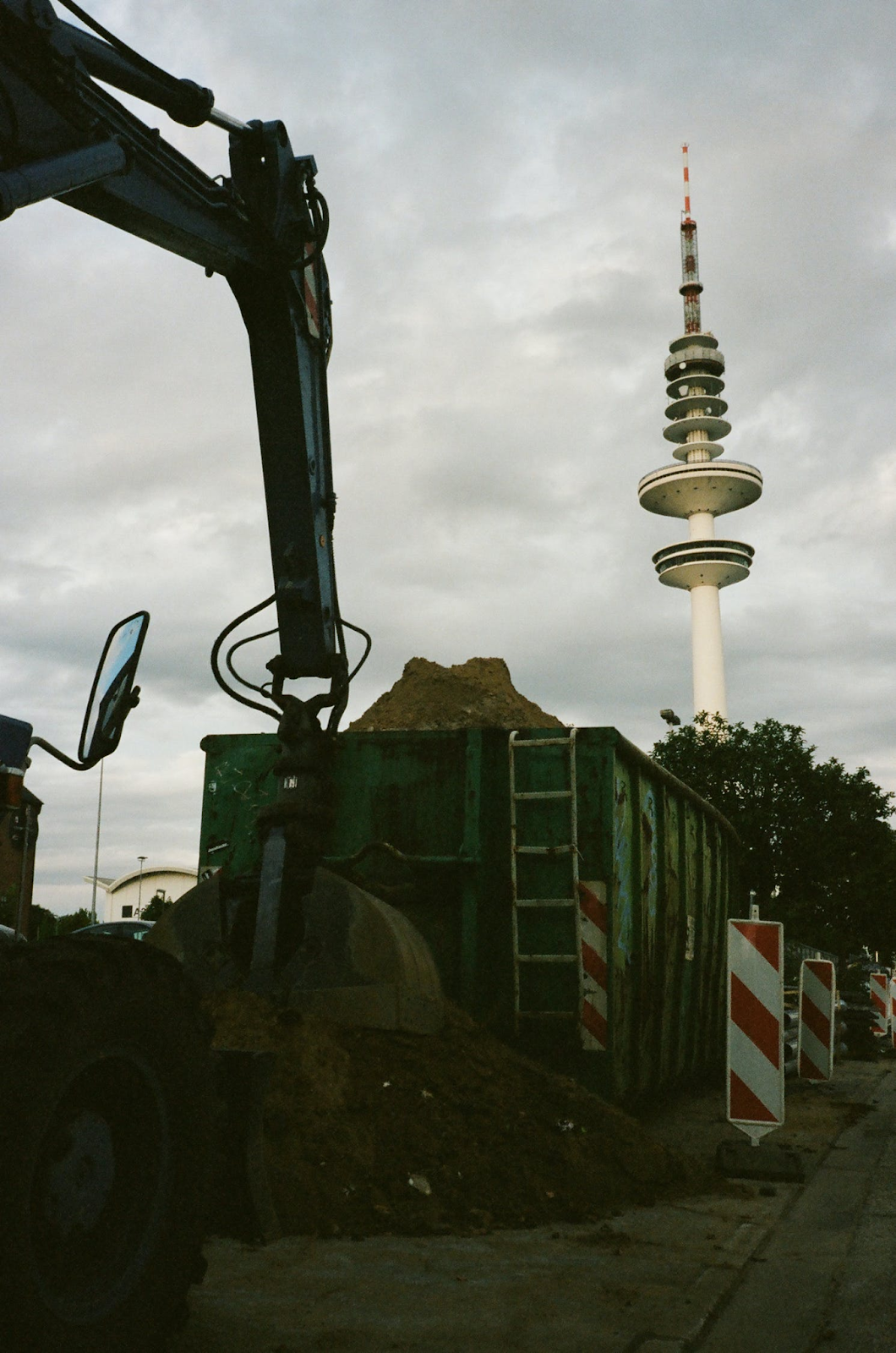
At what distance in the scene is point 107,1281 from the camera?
3.18m

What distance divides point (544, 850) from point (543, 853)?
3 cm

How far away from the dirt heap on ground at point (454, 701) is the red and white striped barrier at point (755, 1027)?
23.5ft

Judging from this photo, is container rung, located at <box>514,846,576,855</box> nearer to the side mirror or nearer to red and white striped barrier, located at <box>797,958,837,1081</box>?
the side mirror

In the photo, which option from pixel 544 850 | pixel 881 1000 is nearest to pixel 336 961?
pixel 544 850

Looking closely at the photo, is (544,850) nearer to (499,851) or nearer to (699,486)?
(499,851)

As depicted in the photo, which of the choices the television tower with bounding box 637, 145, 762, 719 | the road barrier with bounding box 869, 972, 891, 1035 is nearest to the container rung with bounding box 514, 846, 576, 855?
the road barrier with bounding box 869, 972, 891, 1035

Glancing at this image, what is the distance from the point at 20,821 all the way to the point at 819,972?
1005 centimetres

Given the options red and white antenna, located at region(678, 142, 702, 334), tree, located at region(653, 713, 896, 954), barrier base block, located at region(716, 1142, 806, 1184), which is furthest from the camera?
red and white antenna, located at region(678, 142, 702, 334)

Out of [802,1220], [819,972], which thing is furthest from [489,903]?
[819,972]

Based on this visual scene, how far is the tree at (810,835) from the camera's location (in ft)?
127

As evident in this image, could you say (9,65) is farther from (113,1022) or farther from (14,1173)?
(14,1173)

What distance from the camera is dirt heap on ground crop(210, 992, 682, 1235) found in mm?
5242

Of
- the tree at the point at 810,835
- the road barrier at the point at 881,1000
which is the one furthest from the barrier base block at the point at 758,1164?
the tree at the point at 810,835

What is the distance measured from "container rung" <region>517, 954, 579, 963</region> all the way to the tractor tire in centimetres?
416
